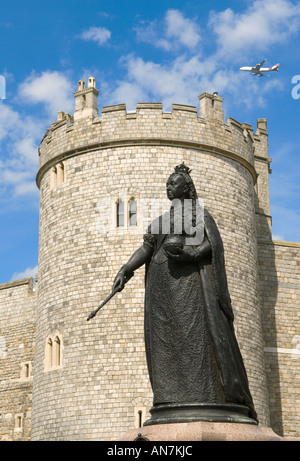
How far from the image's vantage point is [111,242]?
18.5 metres

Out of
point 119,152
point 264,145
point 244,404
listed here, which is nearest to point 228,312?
point 244,404

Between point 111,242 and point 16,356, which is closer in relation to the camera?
point 111,242

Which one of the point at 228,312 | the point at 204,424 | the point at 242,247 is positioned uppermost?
the point at 242,247

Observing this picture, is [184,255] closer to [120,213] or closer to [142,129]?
[120,213]

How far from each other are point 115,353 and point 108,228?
313 cm

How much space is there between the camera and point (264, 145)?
27.3 m

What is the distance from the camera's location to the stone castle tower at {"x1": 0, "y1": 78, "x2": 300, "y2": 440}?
1748cm

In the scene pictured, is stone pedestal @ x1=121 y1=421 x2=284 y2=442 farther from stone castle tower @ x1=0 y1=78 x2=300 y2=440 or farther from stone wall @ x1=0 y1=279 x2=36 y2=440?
stone wall @ x1=0 y1=279 x2=36 y2=440

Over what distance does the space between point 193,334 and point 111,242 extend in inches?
487

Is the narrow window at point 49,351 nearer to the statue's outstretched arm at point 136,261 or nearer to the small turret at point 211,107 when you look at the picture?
the small turret at point 211,107

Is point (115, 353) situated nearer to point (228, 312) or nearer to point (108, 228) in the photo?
point (108, 228)

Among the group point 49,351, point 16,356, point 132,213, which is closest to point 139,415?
point 49,351

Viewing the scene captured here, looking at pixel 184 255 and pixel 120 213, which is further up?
pixel 120 213

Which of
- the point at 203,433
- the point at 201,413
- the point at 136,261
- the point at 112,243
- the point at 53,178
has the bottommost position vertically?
the point at 203,433
